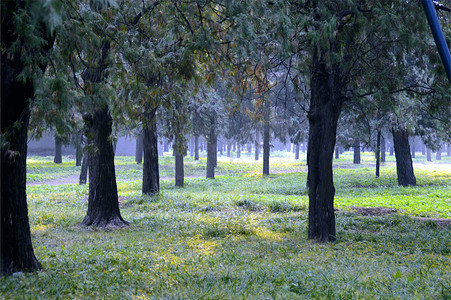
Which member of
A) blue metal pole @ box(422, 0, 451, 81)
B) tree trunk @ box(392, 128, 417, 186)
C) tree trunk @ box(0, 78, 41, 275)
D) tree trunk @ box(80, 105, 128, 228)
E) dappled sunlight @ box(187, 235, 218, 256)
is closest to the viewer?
tree trunk @ box(0, 78, 41, 275)

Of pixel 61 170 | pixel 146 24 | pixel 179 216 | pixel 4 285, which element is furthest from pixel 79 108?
pixel 61 170

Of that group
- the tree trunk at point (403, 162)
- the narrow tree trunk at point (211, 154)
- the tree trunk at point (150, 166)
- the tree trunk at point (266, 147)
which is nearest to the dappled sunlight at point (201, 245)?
the tree trunk at point (150, 166)

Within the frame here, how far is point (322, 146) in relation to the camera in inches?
361

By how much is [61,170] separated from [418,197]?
2524cm

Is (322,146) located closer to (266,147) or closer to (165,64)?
(165,64)

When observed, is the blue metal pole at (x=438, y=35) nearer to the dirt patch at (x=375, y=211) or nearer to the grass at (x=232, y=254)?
the grass at (x=232, y=254)

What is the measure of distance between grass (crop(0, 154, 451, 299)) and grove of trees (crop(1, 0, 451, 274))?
33.4 inches

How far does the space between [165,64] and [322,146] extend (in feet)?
12.1

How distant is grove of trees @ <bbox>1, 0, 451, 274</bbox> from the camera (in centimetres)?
547

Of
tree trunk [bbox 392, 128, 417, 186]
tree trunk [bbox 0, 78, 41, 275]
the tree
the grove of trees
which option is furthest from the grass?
tree trunk [bbox 392, 128, 417, 186]

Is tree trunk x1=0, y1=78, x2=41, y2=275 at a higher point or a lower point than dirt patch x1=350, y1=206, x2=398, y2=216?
higher

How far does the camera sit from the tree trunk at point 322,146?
29.9 ft

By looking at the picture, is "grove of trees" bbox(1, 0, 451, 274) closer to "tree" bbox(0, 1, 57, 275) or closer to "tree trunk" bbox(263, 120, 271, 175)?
"tree" bbox(0, 1, 57, 275)

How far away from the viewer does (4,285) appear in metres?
5.37
